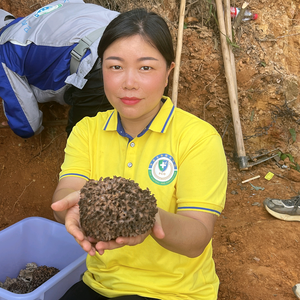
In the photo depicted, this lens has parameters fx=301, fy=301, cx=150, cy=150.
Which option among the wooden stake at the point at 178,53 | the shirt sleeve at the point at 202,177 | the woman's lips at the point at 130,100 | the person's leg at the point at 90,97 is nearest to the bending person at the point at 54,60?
the person's leg at the point at 90,97

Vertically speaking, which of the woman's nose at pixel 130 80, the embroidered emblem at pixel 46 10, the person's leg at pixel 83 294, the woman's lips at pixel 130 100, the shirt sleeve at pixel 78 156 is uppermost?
the embroidered emblem at pixel 46 10

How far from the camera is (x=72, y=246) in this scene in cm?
293

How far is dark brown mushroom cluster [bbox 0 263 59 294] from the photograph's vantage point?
2.70m

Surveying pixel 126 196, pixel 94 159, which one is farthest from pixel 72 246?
pixel 126 196

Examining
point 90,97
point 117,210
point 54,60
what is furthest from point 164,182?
point 54,60

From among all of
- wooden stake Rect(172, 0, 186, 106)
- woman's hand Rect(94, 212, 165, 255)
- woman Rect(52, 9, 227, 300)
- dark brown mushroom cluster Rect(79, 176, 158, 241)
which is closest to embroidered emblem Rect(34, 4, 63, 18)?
wooden stake Rect(172, 0, 186, 106)

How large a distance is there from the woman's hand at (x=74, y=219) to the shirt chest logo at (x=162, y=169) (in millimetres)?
433

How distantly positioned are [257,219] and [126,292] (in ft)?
7.90

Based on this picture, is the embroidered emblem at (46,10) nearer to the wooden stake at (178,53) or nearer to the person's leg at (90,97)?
the person's leg at (90,97)

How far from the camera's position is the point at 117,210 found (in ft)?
4.20

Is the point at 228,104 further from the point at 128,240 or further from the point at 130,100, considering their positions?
the point at 128,240

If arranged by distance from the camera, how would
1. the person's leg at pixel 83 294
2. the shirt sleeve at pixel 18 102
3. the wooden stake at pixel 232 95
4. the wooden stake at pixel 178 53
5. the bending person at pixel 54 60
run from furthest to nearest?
1. the wooden stake at pixel 232 95
2. the wooden stake at pixel 178 53
3. the shirt sleeve at pixel 18 102
4. the bending person at pixel 54 60
5. the person's leg at pixel 83 294

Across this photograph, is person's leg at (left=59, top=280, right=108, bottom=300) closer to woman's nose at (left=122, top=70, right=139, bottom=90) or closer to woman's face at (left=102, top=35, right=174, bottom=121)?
woman's face at (left=102, top=35, right=174, bottom=121)

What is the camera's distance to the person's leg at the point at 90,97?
3221mm
